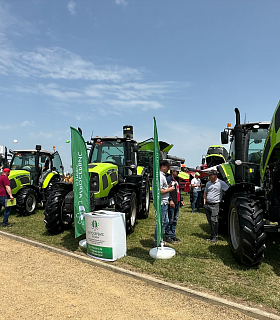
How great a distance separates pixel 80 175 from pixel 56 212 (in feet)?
4.93

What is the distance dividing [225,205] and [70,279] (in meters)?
3.80

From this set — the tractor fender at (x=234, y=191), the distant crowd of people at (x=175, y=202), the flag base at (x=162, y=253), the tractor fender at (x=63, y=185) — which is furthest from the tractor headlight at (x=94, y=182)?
the tractor fender at (x=234, y=191)

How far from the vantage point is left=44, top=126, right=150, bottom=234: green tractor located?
7.08 m

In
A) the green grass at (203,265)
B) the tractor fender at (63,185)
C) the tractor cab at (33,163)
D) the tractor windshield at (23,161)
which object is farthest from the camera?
the tractor windshield at (23,161)

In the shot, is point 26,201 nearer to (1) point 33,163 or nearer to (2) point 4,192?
(2) point 4,192

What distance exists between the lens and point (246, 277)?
4.47 m

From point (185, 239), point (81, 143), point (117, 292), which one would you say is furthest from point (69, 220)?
point (117, 292)

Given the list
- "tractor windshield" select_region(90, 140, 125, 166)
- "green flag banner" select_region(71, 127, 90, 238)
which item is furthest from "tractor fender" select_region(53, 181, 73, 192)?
"green flag banner" select_region(71, 127, 90, 238)

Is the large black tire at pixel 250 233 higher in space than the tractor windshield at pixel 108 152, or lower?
lower

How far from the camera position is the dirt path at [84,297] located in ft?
11.3

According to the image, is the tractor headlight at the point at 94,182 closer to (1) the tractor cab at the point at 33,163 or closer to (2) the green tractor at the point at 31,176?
(2) the green tractor at the point at 31,176

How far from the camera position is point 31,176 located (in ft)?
38.3

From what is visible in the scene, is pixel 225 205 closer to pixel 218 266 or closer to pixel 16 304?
pixel 218 266

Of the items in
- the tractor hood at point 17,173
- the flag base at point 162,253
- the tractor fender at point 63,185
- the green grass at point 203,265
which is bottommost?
the green grass at point 203,265
